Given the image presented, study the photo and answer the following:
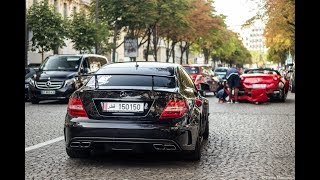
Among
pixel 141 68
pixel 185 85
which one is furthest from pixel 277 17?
pixel 141 68

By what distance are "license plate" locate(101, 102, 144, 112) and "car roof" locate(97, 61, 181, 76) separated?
0.74 meters

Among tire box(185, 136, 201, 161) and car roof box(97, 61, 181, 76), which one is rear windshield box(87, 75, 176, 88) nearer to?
car roof box(97, 61, 181, 76)

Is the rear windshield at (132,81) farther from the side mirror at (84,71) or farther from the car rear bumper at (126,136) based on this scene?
the side mirror at (84,71)

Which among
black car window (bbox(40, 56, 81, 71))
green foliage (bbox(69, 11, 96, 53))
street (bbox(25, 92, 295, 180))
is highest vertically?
green foliage (bbox(69, 11, 96, 53))

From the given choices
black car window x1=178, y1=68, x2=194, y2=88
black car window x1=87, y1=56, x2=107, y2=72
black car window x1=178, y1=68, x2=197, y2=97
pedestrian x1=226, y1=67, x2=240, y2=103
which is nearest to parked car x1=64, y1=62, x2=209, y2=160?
black car window x1=178, y1=68, x2=197, y2=97

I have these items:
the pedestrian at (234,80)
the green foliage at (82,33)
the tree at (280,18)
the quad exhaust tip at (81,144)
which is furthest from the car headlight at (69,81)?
the tree at (280,18)

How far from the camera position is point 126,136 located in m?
6.57

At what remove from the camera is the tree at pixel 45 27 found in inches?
1256

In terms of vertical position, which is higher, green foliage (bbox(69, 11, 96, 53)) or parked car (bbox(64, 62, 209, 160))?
green foliage (bbox(69, 11, 96, 53))

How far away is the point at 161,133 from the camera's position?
261 inches

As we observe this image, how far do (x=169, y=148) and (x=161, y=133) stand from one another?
227mm

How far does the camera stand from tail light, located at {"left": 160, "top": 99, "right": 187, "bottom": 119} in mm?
6738
